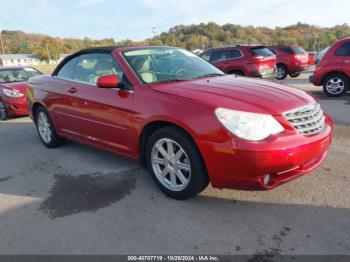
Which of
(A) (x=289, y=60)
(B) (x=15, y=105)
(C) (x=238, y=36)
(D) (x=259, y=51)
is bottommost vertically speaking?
(B) (x=15, y=105)

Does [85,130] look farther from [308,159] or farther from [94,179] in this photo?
[308,159]

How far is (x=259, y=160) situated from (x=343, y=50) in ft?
24.6

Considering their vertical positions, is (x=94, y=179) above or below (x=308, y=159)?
below

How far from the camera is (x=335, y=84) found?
9.12 meters

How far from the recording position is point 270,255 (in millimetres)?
2529

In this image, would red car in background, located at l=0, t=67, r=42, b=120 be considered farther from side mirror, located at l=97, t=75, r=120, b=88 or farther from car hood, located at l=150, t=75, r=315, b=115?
car hood, located at l=150, t=75, r=315, b=115

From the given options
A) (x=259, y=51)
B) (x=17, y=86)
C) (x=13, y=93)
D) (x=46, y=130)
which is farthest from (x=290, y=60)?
(x=46, y=130)

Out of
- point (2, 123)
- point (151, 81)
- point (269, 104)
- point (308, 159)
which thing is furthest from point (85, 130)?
point (2, 123)

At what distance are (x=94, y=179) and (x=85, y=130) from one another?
0.73 m

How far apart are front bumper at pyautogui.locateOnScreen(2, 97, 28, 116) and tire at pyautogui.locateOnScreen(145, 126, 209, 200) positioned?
599 cm

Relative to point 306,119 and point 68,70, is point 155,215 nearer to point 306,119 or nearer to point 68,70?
point 306,119

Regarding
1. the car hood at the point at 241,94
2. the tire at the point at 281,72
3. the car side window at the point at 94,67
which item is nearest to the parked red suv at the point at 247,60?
the tire at the point at 281,72

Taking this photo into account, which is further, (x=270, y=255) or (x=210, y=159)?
(x=210, y=159)

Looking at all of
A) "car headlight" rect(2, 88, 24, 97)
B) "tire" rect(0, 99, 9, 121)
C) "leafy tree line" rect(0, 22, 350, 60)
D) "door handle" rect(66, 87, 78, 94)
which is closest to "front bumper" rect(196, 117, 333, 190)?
"door handle" rect(66, 87, 78, 94)
